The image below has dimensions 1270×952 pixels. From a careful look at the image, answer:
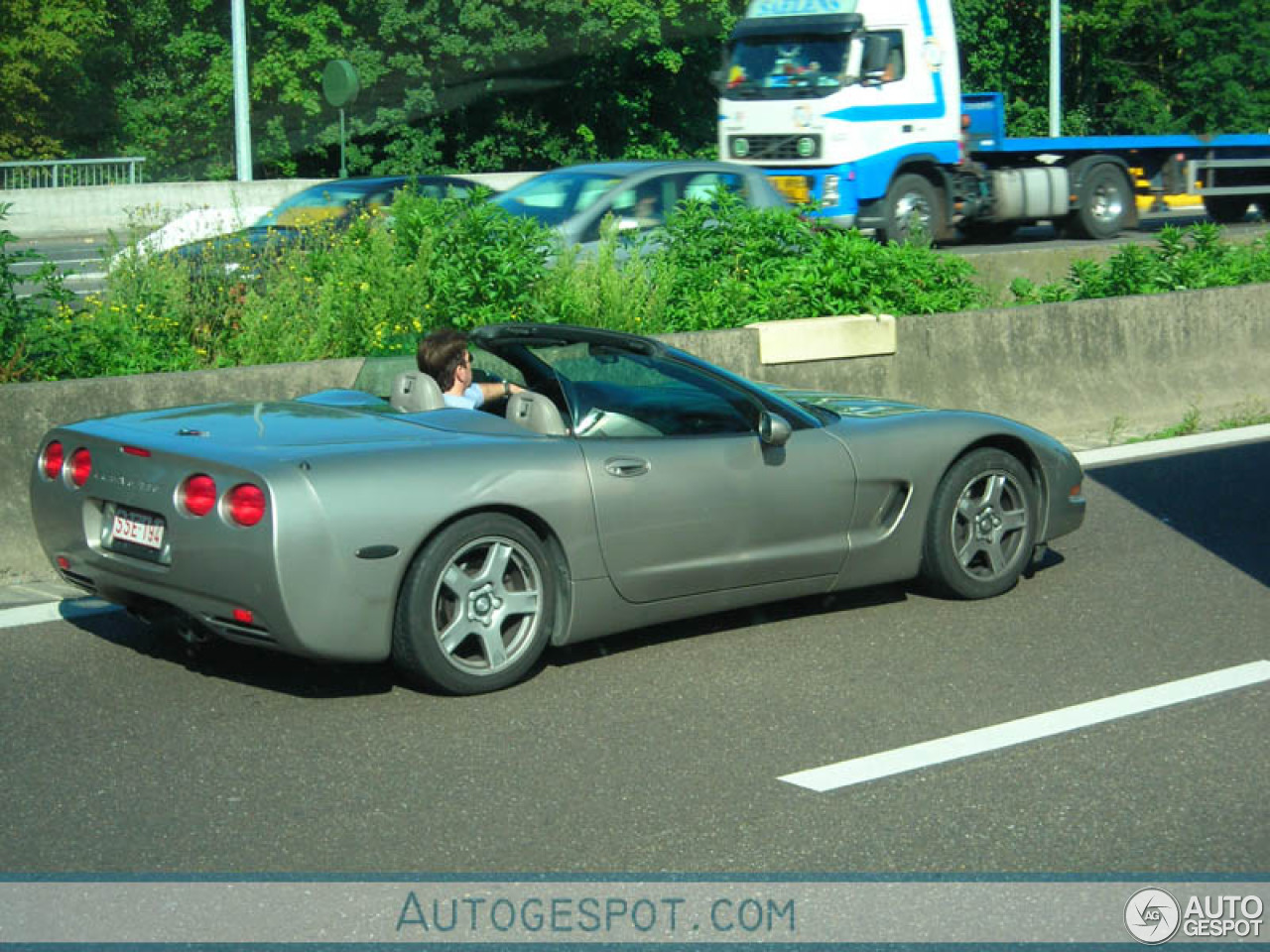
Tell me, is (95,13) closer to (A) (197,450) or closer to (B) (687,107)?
(B) (687,107)

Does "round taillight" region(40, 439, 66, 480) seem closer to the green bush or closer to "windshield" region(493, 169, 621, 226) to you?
the green bush

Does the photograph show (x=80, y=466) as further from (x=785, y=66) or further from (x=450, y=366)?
(x=785, y=66)

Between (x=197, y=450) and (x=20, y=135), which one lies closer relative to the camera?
(x=197, y=450)

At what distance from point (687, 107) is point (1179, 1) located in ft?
50.3

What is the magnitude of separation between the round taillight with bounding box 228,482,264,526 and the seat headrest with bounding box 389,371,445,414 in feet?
3.46

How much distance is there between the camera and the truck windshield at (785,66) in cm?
2091

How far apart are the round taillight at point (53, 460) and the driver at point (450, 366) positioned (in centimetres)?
134

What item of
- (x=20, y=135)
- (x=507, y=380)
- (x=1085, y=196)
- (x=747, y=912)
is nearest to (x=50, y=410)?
(x=507, y=380)

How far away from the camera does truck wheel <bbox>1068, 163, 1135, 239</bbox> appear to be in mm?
26578

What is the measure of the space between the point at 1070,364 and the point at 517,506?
6928mm

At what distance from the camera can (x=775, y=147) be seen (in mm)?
21188

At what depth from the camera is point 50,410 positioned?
815 centimetres

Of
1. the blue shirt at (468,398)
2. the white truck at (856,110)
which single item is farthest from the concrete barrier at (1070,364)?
the white truck at (856,110)

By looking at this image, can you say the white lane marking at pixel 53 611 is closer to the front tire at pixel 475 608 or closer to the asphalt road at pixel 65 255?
the front tire at pixel 475 608
